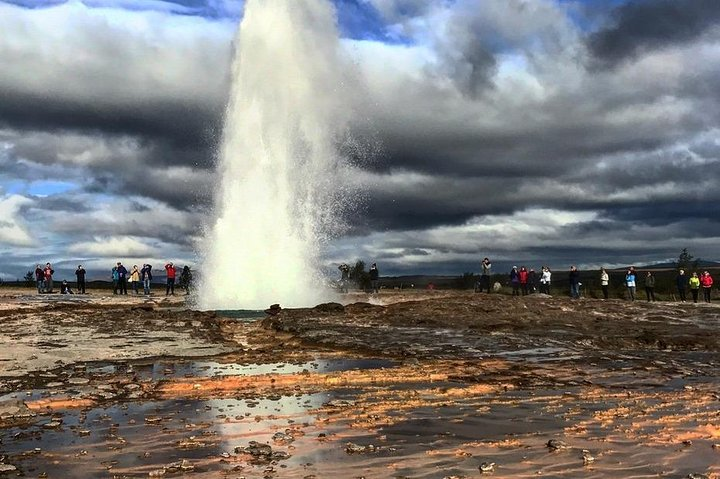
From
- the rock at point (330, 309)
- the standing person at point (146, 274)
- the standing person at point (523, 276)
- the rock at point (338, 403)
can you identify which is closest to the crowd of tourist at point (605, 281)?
the standing person at point (523, 276)

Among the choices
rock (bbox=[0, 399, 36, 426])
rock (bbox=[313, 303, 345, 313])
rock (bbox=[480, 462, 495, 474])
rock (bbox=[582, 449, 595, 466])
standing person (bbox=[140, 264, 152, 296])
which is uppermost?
standing person (bbox=[140, 264, 152, 296])

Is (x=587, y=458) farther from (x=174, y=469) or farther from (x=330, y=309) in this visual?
(x=330, y=309)

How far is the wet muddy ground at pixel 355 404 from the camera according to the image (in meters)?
5.30

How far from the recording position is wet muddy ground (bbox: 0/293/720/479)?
5301mm

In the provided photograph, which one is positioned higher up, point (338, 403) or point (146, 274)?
point (146, 274)

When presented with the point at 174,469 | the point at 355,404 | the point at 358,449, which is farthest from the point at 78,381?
the point at 358,449

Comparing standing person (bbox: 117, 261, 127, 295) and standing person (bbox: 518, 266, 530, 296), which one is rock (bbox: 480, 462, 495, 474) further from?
standing person (bbox: 117, 261, 127, 295)

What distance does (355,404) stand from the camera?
7.75 metres

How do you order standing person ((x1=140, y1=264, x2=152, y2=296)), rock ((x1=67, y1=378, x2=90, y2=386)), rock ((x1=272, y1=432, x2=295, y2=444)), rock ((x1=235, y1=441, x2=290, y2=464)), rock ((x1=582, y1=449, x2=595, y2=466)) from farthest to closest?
standing person ((x1=140, y1=264, x2=152, y2=296)) < rock ((x1=67, y1=378, x2=90, y2=386)) < rock ((x1=272, y1=432, x2=295, y2=444)) < rock ((x1=235, y1=441, x2=290, y2=464)) < rock ((x1=582, y1=449, x2=595, y2=466))

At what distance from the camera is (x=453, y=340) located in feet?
50.2

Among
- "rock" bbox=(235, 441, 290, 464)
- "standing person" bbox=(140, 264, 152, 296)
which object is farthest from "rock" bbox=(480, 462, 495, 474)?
"standing person" bbox=(140, 264, 152, 296)

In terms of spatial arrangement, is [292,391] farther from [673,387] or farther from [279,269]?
[279,269]

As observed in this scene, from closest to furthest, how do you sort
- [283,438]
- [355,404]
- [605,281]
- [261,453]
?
[261,453], [283,438], [355,404], [605,281]

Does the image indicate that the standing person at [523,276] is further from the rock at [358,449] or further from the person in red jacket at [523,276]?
the rock at [358,449]
